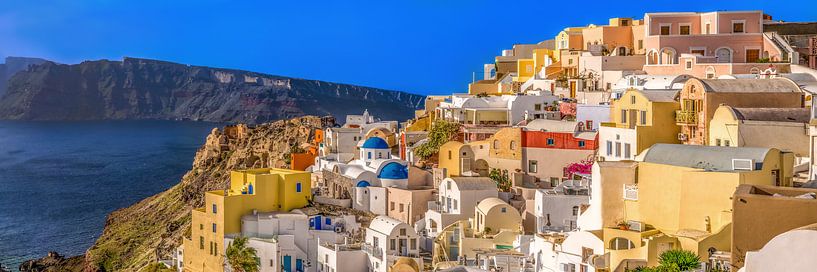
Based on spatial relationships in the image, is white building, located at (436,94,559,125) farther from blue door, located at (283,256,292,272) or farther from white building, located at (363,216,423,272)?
blue door, located at (283,256,292,272)

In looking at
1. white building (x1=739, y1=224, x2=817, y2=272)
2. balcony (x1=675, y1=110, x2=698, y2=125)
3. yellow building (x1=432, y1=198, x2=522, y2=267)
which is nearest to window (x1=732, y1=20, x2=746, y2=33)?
yellow building (x1=432, y1=198, x2=522, y2=267)

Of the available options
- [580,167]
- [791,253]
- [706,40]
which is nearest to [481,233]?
[580,167]

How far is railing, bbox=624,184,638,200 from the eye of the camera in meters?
19.9

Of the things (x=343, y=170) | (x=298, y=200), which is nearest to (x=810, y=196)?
(x=298, y=200)

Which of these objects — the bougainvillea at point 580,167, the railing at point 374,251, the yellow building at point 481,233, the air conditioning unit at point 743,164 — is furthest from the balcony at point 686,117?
the railing at point 374,251

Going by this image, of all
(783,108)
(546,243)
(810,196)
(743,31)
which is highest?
(743,31)

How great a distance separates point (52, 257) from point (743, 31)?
30.6 m

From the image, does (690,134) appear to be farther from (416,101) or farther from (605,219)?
(416,101)

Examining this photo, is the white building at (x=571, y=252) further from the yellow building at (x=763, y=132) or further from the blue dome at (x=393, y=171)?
Answer: the blue dome at (x=393, y=171)

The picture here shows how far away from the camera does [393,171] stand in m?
30.6

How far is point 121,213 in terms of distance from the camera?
5934 centimetres

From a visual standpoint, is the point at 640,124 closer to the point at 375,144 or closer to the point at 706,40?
the point at 706,40

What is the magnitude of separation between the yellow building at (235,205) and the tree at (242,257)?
106 cm

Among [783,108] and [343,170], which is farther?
[343,170]
